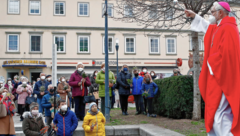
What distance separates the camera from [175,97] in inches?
354

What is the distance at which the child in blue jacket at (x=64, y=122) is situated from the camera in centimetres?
694

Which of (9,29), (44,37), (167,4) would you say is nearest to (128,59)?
(44,37)

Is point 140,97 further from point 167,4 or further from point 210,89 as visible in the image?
point 210,89

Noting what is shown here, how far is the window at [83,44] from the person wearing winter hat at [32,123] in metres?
24.5

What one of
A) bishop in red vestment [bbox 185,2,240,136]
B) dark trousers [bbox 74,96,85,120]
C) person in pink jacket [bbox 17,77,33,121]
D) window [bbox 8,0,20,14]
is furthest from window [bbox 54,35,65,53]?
bishop in red vestment [bbox 185,2,240,136]

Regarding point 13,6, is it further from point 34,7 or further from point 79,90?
point 79,90

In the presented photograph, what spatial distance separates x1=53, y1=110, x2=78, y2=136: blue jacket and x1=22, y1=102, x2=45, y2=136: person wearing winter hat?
0.42 m

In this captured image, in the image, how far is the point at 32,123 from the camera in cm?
683

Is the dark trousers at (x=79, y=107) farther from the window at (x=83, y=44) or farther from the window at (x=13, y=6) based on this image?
the window at (x=13, y=6)

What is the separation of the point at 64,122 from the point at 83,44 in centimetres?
2469

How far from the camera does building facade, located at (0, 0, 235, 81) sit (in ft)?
97.8

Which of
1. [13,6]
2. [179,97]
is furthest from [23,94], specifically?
[13,6]

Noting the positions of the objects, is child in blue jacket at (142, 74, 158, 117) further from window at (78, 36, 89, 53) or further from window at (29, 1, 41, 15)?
window at (29, 1, 41, 15)

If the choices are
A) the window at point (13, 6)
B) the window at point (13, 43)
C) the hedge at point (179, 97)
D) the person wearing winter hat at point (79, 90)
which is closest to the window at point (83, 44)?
the window at point (13, 43)
